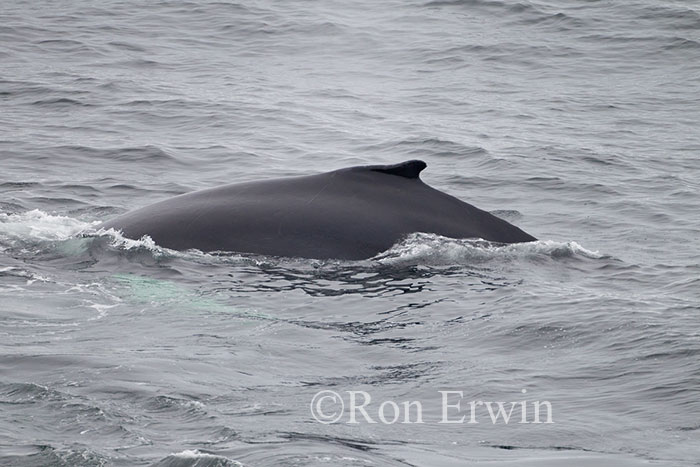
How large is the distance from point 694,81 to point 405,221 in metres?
16.4

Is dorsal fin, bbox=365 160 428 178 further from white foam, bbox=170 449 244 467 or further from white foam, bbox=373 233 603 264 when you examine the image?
white foam, bbox=170 449 244 467

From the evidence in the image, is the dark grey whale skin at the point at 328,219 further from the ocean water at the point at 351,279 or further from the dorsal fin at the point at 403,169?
the ocean water at the point at 351,279

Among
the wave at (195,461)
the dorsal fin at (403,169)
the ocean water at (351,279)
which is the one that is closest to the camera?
the wave at (195,461)

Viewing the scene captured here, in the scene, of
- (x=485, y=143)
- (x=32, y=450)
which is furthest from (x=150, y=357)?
(x=485, y=143)

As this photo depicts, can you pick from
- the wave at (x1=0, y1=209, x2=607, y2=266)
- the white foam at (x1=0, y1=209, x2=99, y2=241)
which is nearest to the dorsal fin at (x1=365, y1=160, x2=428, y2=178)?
the wave at (x1=0, y1=209, x2=607, y2=266)

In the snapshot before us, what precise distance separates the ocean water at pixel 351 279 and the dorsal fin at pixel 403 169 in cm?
67

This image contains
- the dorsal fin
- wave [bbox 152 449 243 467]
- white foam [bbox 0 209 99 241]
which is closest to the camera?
wave [bbox 152 449 243 467]

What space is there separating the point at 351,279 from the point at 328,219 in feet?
2.42

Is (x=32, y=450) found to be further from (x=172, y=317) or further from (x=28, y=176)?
(x=28, y=176)

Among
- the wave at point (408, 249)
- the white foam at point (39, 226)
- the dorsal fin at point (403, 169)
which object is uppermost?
the dorsal fin at point (403, 169)

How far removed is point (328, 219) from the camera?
11.5 metres

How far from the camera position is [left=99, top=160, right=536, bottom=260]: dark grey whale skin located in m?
11.4

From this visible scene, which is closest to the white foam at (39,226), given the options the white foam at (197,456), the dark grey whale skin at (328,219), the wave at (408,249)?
the wave at (408,249)

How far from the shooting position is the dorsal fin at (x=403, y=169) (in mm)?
11391
